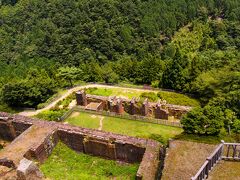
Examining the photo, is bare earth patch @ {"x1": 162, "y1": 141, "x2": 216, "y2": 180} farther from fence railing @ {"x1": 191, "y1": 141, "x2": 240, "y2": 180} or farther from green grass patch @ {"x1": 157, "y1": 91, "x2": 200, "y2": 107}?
green grass patch @ {"x1": 157, "y1": 91, "x2": 200, "y2": 107}

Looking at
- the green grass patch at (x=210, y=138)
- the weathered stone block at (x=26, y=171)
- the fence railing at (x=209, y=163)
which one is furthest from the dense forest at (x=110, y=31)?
the fence railing at (x=209, y=163)

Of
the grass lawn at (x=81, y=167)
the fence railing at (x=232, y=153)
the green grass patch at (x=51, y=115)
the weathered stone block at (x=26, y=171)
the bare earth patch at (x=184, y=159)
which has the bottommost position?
the green grass patch at (x=51, y=115)

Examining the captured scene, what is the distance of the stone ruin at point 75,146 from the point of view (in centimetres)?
2327

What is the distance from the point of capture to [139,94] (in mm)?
44000

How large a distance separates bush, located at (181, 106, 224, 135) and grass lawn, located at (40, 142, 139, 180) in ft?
22.5

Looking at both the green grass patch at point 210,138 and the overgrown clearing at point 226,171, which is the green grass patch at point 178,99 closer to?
the green grass patch at point 210,138

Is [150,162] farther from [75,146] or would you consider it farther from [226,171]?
[75,146]

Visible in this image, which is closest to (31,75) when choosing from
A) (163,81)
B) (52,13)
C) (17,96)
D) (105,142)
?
(17,96)

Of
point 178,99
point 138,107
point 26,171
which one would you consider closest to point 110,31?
point 178,99

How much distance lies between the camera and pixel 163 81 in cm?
4716

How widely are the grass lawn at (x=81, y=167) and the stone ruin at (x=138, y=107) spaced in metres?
11.6

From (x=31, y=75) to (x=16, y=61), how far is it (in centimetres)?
3567

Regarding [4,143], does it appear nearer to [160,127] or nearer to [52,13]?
[160,127]

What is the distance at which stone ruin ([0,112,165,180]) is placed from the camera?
2327cm
